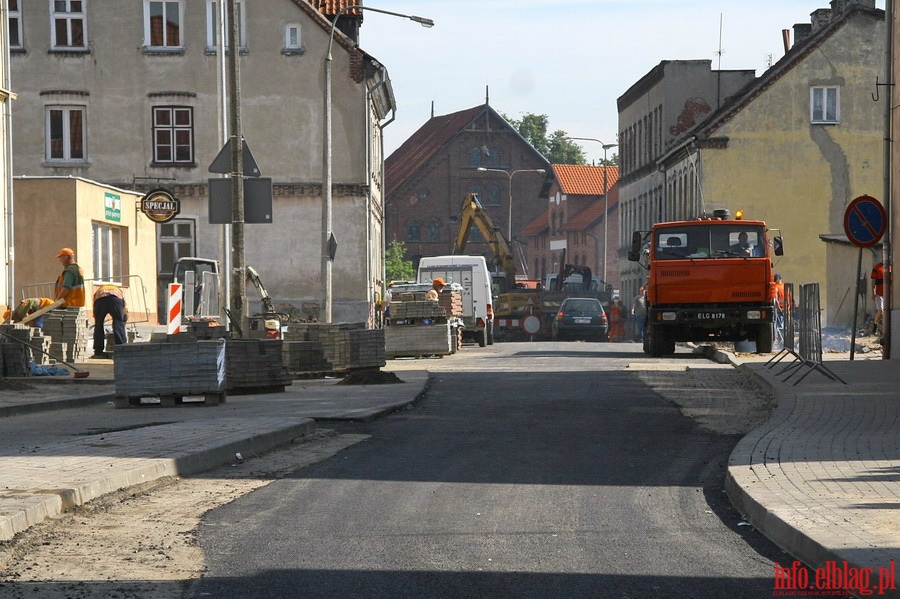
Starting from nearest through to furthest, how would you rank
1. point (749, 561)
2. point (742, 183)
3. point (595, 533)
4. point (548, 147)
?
1. point (749, 561)
2. point (595, 533)
3. point (742, 183)
4. point (548, 147)

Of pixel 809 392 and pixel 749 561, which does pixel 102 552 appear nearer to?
pixel 749 561

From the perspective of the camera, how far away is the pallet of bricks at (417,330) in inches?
1341

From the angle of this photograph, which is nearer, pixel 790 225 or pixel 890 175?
pixel 890 175

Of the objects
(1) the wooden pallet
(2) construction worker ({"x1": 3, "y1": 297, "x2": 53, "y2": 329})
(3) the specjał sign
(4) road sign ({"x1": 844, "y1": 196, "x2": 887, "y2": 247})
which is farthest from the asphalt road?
(3) the specjał sign

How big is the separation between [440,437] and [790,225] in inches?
1948

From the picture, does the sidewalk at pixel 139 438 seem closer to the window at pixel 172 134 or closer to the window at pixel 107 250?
the window at pixel 107 250

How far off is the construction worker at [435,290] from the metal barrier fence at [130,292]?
694cm

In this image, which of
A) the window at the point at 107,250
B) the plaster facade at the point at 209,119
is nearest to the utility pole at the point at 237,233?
the window at the point at 107,250

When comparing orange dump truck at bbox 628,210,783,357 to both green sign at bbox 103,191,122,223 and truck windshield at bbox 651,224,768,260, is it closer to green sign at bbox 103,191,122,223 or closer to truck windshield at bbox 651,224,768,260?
truck windshield at bbox 651,224,768,260

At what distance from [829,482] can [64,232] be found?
26042 mm

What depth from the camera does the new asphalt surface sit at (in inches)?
283

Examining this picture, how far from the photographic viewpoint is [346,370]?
75.3ft

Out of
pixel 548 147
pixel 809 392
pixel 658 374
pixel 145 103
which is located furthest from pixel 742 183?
pixel 548 147

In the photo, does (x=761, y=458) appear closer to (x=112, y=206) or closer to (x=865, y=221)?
(x=865, y=221)
